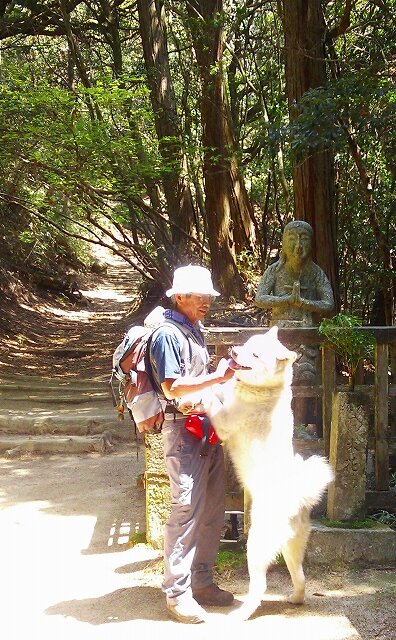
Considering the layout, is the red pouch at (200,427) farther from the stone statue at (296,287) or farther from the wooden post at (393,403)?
the stone statue at (296,287)

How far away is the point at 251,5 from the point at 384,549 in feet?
36.0

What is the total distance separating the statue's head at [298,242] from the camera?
22.0ft

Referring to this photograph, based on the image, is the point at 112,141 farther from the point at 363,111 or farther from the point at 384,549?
the point at 384,549

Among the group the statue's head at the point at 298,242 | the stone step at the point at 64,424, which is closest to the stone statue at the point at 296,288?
the statue's head at the point at 298,242

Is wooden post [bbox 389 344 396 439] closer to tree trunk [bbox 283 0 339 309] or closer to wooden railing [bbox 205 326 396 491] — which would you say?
wooden railing [bbox 205 326 396 491]

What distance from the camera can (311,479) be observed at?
389cm

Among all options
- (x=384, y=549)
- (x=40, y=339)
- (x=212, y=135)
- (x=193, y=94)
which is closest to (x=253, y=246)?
(x=212, y=135)

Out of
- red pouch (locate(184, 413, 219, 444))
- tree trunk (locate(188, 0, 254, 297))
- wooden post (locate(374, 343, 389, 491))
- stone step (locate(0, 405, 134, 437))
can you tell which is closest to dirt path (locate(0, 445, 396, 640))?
wooden post (locate(374, 343, 389, 491))

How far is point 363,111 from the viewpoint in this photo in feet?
22.8

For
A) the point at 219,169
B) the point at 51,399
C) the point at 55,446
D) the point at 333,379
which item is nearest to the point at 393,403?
the point at 333,379

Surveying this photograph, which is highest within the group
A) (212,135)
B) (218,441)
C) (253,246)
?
(212,135)

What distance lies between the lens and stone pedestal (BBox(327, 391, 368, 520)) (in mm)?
4672

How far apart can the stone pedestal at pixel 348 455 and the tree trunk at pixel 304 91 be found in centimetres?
457

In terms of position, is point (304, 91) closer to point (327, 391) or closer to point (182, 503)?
point (327, 391)
